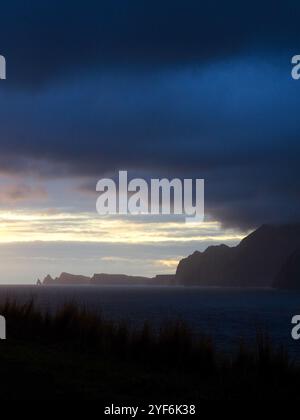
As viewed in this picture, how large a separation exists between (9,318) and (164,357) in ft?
15.3

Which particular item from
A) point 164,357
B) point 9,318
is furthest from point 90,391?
point 9,318

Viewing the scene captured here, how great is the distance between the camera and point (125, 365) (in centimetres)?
1062

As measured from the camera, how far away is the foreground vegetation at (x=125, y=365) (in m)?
8.40

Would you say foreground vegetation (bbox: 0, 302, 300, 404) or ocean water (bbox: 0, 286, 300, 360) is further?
ocean water (bbox: 0, 286, 300, 360)

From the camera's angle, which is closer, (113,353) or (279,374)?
(279,374)

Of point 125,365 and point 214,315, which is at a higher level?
point 125,365

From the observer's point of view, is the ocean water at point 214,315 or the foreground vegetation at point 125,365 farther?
the ocean water at point 214,315

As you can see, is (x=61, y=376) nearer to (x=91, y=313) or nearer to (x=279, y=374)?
(x=279, y=374)

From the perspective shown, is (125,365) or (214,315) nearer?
(125,365)

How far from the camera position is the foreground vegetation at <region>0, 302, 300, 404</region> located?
840cm

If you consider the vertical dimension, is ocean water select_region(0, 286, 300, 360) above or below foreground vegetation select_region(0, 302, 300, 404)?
below

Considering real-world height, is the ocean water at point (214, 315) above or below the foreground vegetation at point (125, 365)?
below
